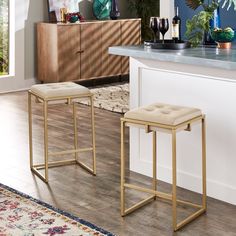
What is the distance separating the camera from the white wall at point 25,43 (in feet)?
27.0

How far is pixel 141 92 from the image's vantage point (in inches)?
180

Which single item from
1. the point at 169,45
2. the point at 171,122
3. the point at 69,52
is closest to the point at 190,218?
the point at 171,122

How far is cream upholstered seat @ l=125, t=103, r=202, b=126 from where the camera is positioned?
362 cm

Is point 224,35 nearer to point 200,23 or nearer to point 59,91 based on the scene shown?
point 200,23

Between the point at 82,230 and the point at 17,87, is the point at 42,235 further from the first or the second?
the point at 17,87

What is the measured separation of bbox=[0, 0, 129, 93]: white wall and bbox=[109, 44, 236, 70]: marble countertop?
3.91m

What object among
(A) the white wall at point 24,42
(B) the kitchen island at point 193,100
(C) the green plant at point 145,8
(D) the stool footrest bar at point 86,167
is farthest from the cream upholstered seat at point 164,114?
(C) the green plant at point 145,8

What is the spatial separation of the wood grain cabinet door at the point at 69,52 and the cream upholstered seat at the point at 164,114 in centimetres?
449

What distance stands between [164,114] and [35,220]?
3.28 ft

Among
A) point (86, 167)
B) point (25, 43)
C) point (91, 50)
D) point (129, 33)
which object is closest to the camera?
point (86, 167)

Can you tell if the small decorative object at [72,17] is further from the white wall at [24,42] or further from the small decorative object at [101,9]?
the small decorative object at [101,9]

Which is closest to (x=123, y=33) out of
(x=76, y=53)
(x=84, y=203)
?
(x=76, y=53)

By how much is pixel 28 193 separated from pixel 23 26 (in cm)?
438

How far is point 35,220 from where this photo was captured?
3818 millimetres
